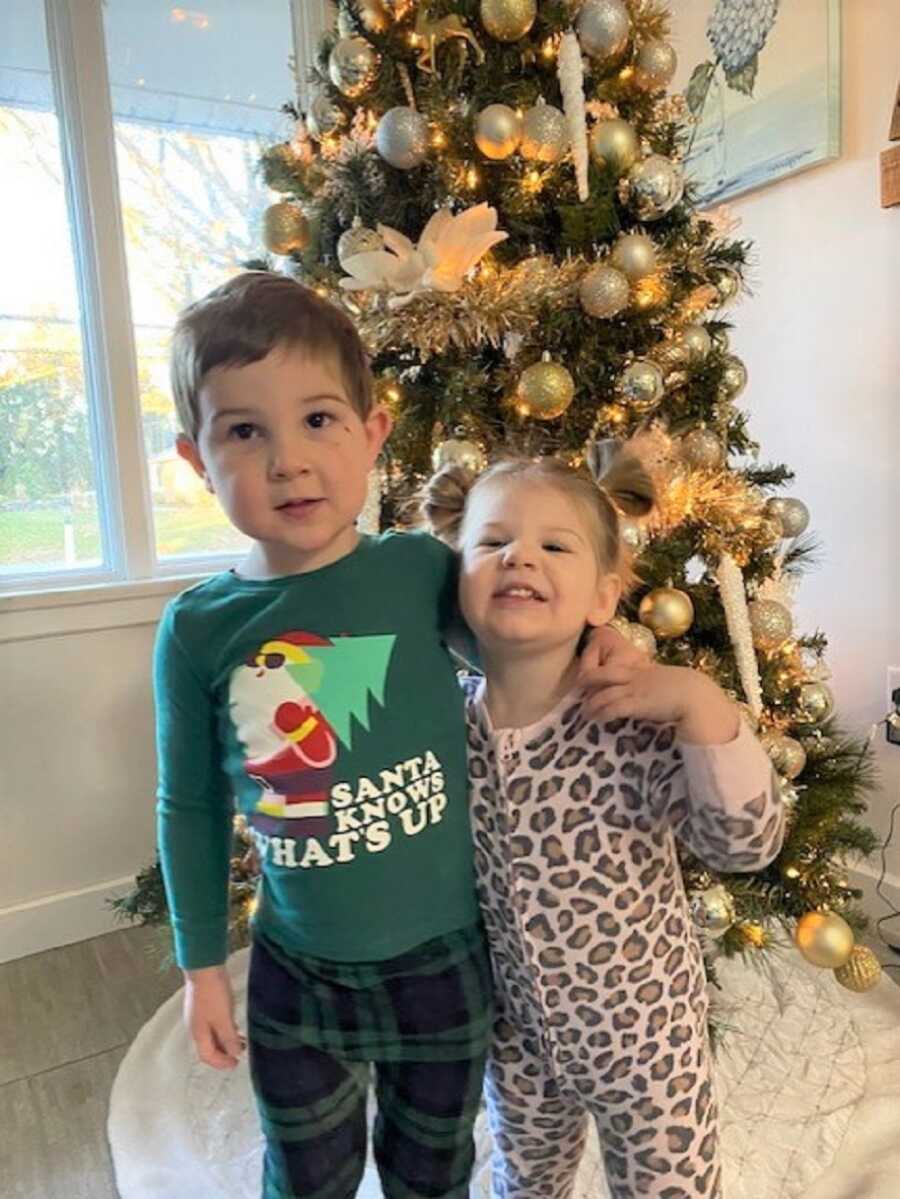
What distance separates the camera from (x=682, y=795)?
2.45 feet

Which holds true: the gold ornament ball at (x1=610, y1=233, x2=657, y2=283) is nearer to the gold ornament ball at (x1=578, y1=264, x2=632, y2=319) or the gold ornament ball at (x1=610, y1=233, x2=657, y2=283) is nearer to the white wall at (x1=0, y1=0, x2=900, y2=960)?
the gold ornament ball at (x1=578, y1=264, x2=632, y2=319)

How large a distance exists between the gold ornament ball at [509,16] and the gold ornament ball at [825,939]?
46.9 inches

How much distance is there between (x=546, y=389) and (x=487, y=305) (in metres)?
0.13

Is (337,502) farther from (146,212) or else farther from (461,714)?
(146,212)

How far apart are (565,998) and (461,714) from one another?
0.86 feet

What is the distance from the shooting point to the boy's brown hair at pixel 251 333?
75 centimetres

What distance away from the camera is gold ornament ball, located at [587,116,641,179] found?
115 centimetres

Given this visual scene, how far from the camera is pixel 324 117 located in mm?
1331

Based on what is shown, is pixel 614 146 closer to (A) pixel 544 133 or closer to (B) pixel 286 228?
(A) pixel 544 133

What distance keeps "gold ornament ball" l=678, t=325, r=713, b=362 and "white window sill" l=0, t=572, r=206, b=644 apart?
131cm

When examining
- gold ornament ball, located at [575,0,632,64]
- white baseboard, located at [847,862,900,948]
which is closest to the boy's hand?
gold ornament ball, located at [575,0,632,64]

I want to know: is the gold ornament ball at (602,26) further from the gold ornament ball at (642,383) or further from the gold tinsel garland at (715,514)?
→ the gold tinsel garland at (715,514)

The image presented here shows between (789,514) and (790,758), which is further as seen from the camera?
(789,514)

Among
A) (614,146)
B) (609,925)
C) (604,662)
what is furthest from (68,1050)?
(614,146)
